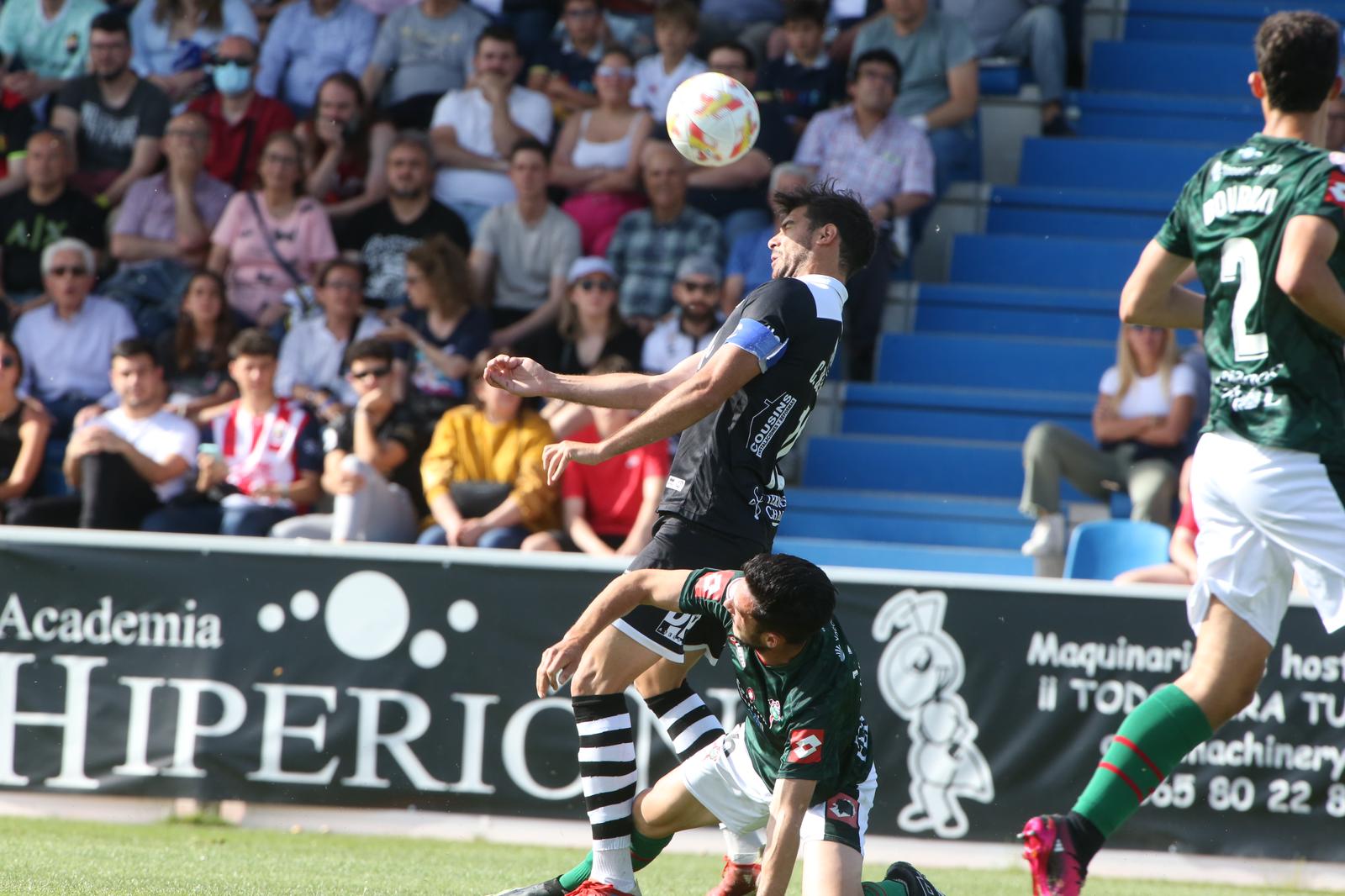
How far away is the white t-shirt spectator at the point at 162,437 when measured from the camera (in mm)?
8898

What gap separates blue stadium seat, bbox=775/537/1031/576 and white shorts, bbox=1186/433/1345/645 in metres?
4.71

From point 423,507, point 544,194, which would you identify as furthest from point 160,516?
point 544,194

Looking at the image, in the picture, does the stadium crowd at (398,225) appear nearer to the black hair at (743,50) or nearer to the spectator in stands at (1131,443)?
the black hair at (743,50)

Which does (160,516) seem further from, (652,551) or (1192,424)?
(1192,424)

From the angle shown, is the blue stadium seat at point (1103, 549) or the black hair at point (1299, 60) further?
the blue stadium seat at point (1103, 549)

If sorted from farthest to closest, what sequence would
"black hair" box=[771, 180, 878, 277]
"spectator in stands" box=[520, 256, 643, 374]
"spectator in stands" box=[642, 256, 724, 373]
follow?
1. "spectator in stands" box=[520, 256, 643, 374]
2. "spectator in stands" box=[642, 256, 724, 373]
3. "black hair" box=[771, 180, 878, 277]

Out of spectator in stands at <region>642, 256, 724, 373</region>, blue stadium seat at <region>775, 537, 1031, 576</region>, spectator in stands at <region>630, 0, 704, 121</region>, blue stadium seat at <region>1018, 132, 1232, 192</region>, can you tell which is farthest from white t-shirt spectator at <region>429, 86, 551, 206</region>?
blue stadium seat at <region>1018, 132, 1232, 192</region>

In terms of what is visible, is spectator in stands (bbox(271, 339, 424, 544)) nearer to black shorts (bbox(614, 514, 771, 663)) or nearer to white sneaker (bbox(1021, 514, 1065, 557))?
white sneaker (bbox(1021, 514, 1065, 557))

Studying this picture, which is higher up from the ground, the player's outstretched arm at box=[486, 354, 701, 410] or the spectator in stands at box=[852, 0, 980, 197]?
the spectator in stands at box=[852, 0, 980, 197]

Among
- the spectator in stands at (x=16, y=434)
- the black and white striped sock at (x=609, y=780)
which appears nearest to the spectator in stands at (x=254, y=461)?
the spectator in stands at (x=16, y=434)

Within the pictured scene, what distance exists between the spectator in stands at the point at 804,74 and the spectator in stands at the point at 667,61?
557 millimetres

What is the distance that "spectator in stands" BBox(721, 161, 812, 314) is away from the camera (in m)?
9.66

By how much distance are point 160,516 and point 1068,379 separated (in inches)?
222

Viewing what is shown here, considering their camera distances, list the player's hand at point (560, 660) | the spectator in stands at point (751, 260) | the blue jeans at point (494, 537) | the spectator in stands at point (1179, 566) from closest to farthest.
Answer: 1. the player's hand at point (560, 660)
2. the spectator in stands at point (1179, 566)
3. the blue jeans at point (494, 537)
4. the spectator in stands at point (751, 260)
